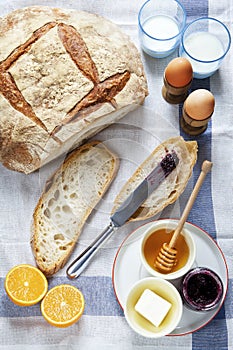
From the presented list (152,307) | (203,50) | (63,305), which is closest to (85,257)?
(63,305)

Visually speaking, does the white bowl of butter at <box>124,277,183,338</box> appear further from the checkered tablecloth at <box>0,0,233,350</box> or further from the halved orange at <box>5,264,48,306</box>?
the halved orange at <box>5,264,48,306</box>

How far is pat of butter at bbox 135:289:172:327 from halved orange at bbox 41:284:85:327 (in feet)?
0.70

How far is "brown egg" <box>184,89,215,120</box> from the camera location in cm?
178

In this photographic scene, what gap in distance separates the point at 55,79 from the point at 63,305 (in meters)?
0.75

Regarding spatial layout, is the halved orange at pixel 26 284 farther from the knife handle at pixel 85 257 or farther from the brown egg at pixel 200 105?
the brown egg at pixel 200 105

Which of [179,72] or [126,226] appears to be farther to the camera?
[126,226]

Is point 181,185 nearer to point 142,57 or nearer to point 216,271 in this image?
point 216,271

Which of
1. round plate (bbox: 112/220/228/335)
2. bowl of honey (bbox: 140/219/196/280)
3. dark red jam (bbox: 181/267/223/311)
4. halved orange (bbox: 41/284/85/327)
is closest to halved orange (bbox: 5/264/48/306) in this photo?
halved orange (bbox: 41/284/85/327)

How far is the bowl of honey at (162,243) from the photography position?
5.92 feet

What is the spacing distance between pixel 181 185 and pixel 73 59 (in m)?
0.56

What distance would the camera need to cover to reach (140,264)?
1.91 m

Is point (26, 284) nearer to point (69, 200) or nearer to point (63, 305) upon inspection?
point (63, 305)

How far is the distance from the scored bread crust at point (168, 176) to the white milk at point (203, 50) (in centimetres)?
26

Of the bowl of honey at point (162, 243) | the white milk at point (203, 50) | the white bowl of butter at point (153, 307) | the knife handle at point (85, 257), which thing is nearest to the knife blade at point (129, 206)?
the knife handle at point (85, 257)
